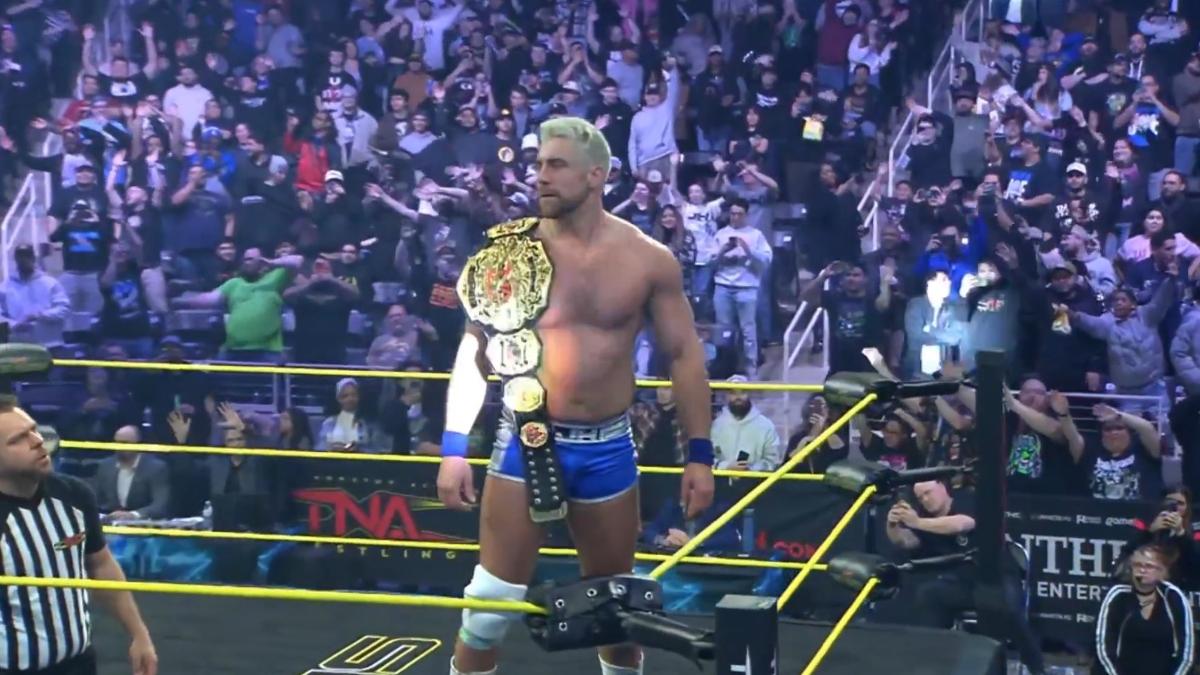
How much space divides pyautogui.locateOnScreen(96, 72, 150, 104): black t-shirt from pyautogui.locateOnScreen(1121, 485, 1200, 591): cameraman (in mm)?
7163

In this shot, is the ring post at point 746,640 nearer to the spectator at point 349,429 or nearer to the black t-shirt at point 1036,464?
the black t-shirt at point 1036,464

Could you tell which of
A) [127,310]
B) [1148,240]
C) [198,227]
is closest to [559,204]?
Result: [1148,240]

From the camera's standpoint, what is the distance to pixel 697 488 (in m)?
3.59

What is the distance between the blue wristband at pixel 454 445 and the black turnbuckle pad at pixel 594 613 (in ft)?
2.44

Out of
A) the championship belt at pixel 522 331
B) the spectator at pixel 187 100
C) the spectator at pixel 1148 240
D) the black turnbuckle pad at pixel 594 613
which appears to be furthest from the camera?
the spectator at pixel 187 100

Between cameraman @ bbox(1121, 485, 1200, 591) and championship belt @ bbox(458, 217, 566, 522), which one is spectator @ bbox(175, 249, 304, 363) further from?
championship belt @ bbox(458, 217, 566, 522)

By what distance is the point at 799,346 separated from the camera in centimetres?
884

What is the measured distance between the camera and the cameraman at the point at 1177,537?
6.36 meters

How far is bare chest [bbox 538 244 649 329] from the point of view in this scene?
349cm

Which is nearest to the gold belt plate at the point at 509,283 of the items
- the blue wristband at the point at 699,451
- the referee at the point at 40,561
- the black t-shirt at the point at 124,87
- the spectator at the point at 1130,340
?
the blue wristband at the point at 699,451

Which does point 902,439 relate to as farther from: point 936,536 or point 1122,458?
point 1122,458

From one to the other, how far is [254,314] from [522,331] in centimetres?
582

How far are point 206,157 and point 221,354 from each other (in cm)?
163

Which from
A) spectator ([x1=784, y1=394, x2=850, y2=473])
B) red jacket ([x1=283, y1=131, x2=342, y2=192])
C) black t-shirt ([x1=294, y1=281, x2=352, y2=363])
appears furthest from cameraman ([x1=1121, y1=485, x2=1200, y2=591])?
red jacket ([x1=283, y1=131, x2=342, y2=192])
